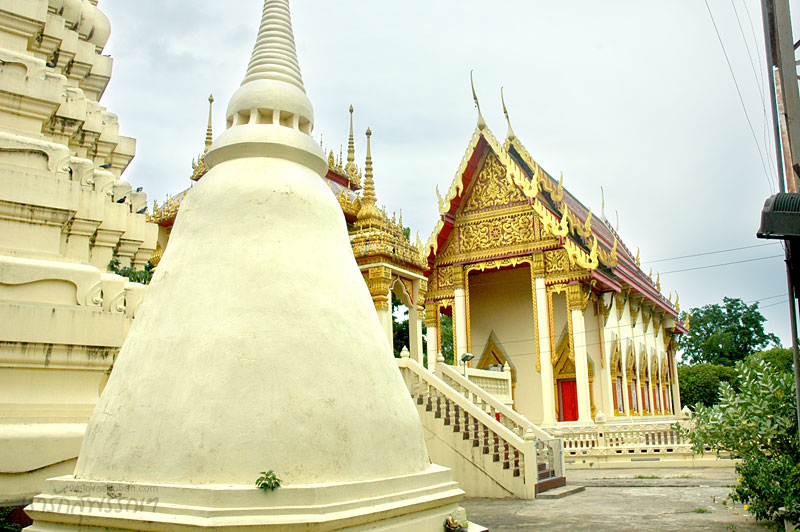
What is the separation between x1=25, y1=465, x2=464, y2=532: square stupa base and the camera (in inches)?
156

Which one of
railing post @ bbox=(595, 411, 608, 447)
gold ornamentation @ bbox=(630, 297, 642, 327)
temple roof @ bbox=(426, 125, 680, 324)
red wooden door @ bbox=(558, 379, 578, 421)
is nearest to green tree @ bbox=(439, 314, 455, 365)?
gold ornamentation @ bbox=(630, 297, 642, 327)

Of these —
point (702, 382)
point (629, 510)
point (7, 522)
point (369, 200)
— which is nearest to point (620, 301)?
point (369, 200)

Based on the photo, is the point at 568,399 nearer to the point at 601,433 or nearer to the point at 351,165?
the point at 601,433

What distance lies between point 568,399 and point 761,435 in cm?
1323

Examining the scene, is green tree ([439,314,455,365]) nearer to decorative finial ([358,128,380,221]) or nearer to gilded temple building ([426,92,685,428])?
gilded temple building ([426,92,685,428])

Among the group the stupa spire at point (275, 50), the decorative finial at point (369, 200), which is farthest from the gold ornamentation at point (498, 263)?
the stupa spire at point (275, 50)

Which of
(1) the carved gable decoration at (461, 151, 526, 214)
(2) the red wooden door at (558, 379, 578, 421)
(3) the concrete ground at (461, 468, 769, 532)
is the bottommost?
(3) the concrete ground at (461, 468, 769, 532)

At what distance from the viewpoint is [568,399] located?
1978 centimetres

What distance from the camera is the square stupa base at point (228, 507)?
13.0 feet

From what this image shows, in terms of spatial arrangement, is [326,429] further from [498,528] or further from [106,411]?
[498,528]

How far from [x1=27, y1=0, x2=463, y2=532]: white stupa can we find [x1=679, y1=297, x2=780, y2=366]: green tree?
44539 millimetres

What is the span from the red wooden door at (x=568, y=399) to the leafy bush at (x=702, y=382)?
17.4 m

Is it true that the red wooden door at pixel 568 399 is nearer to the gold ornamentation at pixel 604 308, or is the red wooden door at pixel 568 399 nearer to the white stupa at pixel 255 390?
the gold ornamentation at pixel 604 308

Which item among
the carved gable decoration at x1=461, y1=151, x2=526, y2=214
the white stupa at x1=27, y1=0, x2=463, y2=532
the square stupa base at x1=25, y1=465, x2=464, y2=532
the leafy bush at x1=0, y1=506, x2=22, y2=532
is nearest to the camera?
the square stupa base at x1=25, y1=465, x2=464, y2=532
